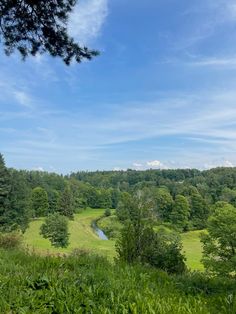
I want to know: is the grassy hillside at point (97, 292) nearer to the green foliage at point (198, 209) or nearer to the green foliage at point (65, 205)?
the green foliage at point (198, 209)

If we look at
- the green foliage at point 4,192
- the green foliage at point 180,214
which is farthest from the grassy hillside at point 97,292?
the green foliage at point 180,214

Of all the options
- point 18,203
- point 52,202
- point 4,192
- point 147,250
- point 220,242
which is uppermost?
point 4,192

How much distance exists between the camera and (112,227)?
85.7 metres

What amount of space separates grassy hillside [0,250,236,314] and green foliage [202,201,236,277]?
29.4m

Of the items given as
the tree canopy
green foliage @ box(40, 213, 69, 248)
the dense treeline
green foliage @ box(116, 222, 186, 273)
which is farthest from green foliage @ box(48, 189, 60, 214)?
the tree canopy

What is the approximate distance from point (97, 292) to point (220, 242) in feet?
111

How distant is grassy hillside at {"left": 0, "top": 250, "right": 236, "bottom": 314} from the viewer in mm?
4812

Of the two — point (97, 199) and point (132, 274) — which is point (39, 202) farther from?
point (132, 274)

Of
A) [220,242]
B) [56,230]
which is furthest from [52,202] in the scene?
[220,242]

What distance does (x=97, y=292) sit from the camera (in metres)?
5.36

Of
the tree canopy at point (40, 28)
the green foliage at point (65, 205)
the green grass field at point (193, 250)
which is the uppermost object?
the tree canopy at point (40, 28)

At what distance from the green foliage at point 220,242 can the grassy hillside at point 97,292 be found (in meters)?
29.4

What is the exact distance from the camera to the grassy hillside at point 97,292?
4.81m

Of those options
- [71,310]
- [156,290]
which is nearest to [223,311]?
[156,290]
